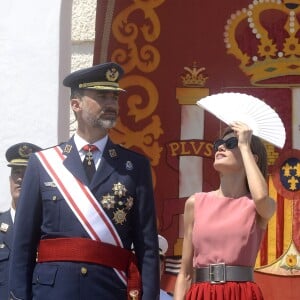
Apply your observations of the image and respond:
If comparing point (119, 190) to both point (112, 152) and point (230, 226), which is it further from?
point (230, 226)

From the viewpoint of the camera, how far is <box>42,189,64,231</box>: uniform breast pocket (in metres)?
4.45

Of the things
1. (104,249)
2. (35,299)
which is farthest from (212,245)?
(35,299)

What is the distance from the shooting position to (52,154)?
182 inches

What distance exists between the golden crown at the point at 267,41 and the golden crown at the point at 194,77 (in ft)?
0.61

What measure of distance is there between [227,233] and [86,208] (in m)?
0.52

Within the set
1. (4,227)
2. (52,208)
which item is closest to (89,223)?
(52,208)

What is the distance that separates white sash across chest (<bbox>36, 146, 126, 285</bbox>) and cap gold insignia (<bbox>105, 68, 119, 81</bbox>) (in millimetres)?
403

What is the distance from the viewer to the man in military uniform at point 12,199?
5914 mm

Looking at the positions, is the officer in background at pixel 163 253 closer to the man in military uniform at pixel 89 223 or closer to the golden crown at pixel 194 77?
the golden crown at pixel 194 77

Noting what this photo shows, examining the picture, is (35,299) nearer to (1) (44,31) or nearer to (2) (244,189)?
(2) (244,189)

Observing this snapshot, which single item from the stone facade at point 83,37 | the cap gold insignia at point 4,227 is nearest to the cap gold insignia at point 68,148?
the cap gold insignia at point 4,227

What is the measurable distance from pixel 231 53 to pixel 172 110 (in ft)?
1.38

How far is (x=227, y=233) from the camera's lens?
175 inches

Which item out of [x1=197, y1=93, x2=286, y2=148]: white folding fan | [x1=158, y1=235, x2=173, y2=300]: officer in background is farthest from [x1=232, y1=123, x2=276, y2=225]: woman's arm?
[x1=158, y1=235, x2=173, y2=300]: officer in background
